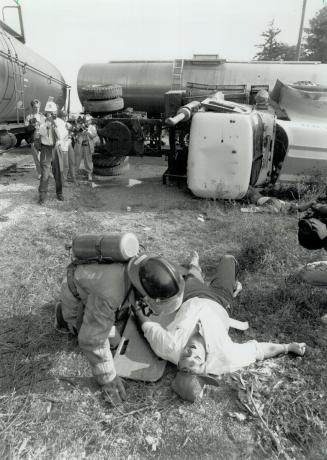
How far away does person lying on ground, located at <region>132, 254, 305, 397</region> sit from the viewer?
102 inches

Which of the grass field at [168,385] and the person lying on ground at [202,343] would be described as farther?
the person lying on ground at [202,343]

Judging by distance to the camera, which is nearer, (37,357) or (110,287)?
(110,287)

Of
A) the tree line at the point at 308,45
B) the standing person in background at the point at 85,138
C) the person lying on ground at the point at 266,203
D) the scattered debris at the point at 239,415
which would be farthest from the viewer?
the tree line at the point at 308,45

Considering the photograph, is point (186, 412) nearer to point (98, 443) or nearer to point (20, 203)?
point (98, 443)

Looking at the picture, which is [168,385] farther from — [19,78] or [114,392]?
[19,78]

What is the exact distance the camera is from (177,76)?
476 inches

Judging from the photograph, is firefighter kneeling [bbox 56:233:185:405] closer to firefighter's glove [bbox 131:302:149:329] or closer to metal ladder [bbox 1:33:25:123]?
firefighter's glove [bbox 131:302:149:329]

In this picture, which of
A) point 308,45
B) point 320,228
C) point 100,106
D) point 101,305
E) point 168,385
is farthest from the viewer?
point 308,45

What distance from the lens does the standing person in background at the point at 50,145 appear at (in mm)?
6328

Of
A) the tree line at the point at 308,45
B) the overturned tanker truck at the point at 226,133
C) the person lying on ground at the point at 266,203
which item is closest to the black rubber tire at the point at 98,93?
the overturned tanker truck at the point at 226,133

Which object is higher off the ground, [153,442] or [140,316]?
[140,316]

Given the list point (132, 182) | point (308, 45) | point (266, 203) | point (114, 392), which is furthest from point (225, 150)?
point (308, 45)

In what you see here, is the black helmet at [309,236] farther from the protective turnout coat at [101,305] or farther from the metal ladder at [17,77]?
the metal ladder at [17,77]

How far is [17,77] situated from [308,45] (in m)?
28.5
